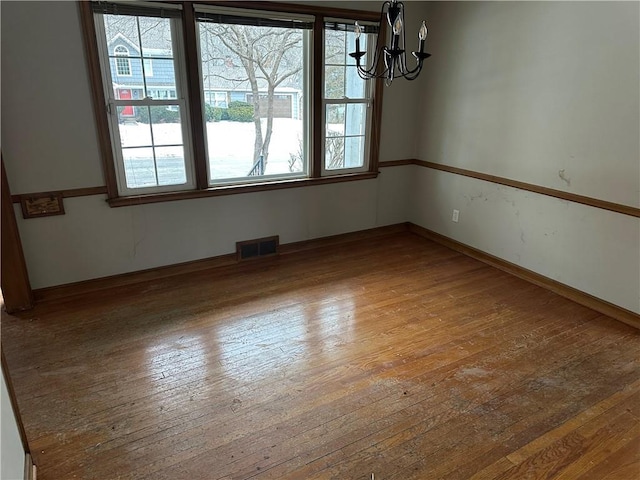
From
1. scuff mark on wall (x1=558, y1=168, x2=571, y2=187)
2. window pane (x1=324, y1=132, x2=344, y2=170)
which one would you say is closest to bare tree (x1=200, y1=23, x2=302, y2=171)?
window pane (x1=324, y1=132, x2=344, y2=170)

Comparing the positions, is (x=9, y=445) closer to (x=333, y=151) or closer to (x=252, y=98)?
(x=252, y=98)

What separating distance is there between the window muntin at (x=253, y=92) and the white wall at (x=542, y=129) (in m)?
1.38

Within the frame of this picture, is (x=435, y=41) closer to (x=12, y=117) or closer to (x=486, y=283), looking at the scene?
(x=486, y=283)

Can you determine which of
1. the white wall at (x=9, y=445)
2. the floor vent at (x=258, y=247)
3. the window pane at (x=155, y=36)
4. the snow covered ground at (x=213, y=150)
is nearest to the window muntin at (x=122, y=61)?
the window pane at (x=155, y=36)

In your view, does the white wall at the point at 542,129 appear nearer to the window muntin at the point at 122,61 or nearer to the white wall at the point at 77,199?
the white wall at the point at 77,199

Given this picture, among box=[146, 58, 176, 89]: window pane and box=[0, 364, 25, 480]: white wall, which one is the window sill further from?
box=[0, 364, 25, 480]: white wall

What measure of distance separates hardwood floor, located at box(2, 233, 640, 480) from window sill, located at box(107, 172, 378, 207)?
0.69m

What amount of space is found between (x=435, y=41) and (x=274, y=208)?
220 centimetres

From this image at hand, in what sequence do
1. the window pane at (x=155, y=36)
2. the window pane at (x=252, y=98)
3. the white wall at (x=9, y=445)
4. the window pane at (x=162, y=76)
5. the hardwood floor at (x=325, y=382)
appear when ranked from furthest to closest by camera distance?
the window pane at (x=252, y=98)
the window pane at (x=162, y=76)
the window pane at (x=155, y=36)
the hardwood floor at (x=325, y=382)
the white wall at (x=9, y=445)

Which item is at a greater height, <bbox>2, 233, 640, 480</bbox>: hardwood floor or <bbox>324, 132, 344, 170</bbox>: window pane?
<bbox>324, 132, 344, 170</bbox>: window pane

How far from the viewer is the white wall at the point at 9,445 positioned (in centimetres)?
128

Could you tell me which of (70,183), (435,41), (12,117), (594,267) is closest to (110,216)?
(70,183)

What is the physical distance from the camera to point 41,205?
9.73ft

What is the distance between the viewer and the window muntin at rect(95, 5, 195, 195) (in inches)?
117
